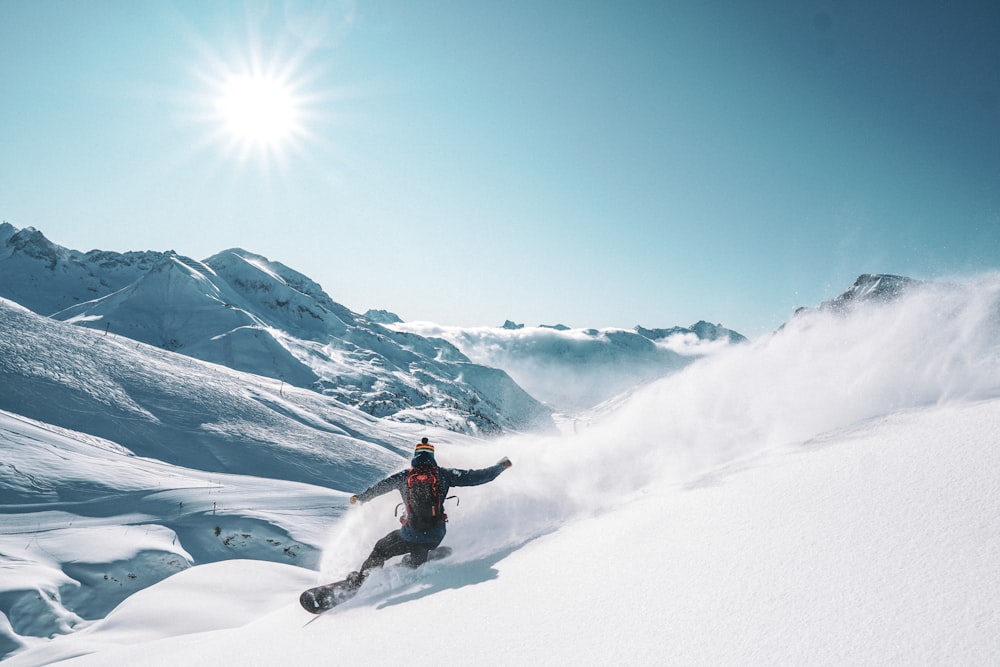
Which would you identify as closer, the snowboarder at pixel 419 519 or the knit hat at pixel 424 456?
the snowboarder at pixel 419 519

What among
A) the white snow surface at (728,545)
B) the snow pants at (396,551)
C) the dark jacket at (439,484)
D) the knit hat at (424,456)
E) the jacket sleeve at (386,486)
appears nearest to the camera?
the white snow surface at (728,545)

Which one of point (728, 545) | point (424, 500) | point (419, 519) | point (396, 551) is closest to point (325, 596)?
point (396, 551)

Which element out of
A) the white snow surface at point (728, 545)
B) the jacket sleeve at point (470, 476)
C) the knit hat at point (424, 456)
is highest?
the knit hat at point (424, 456)

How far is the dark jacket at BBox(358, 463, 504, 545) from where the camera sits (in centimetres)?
717

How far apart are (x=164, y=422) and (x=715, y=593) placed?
53925 mm

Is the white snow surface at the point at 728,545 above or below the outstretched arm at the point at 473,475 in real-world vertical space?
below

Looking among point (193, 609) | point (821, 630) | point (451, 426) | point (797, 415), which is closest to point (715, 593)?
point (821, 630)

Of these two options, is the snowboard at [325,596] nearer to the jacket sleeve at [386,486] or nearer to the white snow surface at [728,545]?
the white snow surface at [728,545]

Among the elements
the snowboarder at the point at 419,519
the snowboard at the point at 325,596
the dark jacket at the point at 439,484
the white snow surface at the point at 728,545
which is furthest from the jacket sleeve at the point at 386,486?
the snowboard at the point at 325,596

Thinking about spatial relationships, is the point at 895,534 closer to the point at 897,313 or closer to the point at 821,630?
the point at 821,630

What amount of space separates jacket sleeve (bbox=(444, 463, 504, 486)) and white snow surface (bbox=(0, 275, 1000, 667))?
0.84 m

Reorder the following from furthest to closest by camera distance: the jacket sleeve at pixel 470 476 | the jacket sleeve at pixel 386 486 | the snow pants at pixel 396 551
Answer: the jacket sleeve at pixel 386 486, the jacket sleeve at pixel 470 476, the snow pants at pixel 396 551

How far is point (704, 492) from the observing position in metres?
5.14

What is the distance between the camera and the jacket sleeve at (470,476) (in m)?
7.83
